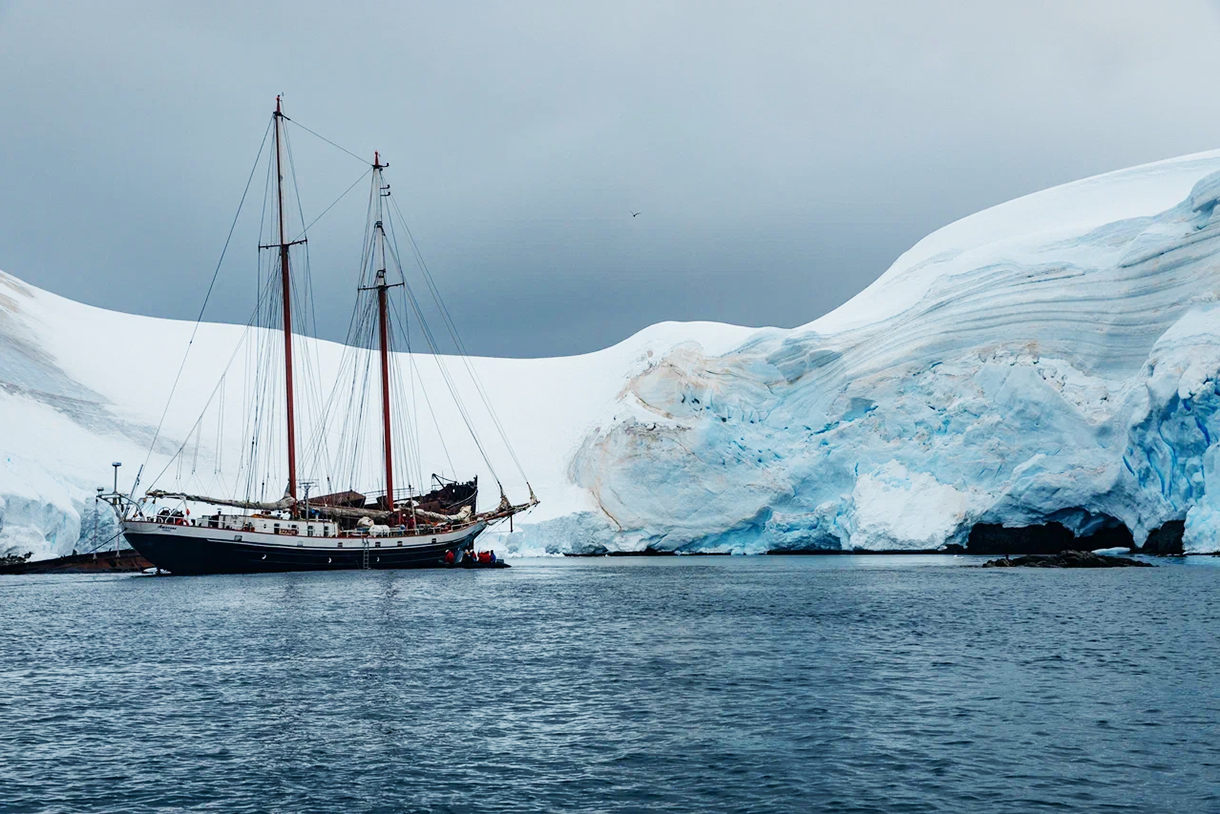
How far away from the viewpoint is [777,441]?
203 ft

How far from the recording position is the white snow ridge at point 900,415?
47062 millimetres

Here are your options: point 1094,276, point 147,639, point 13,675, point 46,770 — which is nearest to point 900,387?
point 1094,276

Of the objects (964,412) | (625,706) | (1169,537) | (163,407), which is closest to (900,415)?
(964,412)

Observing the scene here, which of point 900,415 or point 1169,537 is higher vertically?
point 900,415

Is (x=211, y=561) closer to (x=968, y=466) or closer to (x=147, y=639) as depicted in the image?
(x=147, y=639)

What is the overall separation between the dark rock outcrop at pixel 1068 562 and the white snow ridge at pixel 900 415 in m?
2.40

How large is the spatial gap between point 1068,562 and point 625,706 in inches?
1383

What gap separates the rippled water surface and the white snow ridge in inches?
645

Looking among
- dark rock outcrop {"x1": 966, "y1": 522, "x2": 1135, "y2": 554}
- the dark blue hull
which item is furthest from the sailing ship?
dark rock outcrop {"x1": 966, "y1": 522, "x2": 1135, "y2": 554}

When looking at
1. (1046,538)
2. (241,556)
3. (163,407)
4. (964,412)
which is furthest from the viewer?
(163,407)

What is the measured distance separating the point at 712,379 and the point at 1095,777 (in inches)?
2184

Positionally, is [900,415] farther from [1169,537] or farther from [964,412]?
[1169,537]

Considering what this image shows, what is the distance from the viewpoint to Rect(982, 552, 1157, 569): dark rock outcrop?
44.4 m

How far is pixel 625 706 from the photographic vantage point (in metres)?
16.0
